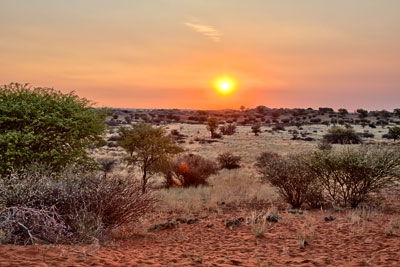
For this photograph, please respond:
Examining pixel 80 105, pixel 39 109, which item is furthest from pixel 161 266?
pixel 80 105

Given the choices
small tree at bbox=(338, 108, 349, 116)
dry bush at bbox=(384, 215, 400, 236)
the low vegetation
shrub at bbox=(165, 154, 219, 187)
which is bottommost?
shrub at bbox=(165, 154, 219, 187)

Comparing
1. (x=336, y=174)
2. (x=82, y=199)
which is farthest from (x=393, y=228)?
(x=82, y=199)

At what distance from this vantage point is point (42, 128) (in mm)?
12086

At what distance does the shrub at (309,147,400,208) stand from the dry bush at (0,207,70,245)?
376 inches

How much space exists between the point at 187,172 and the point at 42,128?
987 centimetres

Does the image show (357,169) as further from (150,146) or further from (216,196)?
(150,146)

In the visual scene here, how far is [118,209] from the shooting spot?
870 cm

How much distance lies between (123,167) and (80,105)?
14.1 metres

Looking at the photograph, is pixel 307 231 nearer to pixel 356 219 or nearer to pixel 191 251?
pixel 356 219

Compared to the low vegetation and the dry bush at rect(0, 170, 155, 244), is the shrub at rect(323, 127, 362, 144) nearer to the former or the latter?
the low vegetation

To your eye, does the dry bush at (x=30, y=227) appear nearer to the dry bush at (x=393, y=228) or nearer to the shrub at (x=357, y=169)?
the dry bush at (x=393, y=228)

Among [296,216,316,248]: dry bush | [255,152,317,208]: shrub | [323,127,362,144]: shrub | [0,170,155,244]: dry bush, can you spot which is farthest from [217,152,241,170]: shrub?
[323,127,362,144]: shrub

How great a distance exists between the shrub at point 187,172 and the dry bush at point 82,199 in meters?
10.9

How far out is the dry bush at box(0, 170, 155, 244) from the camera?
25.2ft
